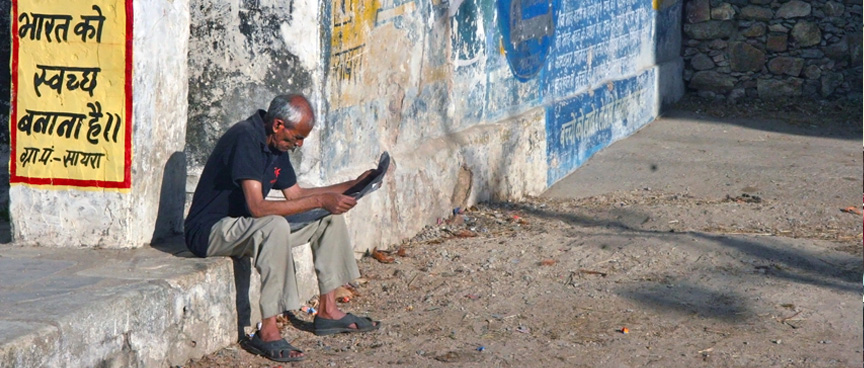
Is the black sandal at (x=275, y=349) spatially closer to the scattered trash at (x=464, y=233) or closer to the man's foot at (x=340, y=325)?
the man's foot at (x=340, y=325)

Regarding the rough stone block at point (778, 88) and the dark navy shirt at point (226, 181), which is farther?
the rough stone block at point (778, 88)

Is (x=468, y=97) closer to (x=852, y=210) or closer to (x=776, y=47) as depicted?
(x=852, y=210)

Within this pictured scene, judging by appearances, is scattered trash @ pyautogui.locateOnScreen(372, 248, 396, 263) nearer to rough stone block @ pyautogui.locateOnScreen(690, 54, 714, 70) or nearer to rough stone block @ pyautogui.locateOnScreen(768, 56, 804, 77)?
rough stone block @ pyautogui.locateOnScreen(690, 54, 714, 70)

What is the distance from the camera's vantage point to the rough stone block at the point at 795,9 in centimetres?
1113

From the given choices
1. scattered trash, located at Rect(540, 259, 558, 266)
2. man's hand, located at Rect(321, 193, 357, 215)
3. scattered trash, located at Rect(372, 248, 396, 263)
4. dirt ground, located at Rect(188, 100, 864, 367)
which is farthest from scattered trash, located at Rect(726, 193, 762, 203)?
man's hand, located at Rect(321, 193, 357, 215)

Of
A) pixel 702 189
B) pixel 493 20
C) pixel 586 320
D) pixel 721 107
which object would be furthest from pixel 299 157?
pixel 721 107

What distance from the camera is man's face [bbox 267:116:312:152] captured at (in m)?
4.34

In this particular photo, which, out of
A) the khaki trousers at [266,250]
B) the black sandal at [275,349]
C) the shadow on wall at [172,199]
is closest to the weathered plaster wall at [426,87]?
the shadow on wall at [172,199]

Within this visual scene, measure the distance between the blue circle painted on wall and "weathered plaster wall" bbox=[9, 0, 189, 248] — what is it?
324 cm

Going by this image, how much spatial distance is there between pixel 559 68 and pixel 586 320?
3876 millimetres

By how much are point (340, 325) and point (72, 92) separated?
149 cm

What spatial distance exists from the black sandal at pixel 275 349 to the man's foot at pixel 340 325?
0.30 metres

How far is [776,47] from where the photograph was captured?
11258mm

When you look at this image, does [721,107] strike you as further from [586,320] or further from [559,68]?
[586,320]
